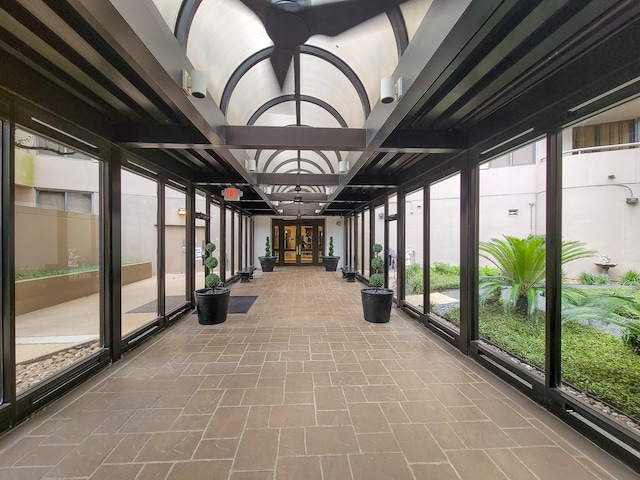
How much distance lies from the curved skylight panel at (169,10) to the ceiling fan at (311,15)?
19.4 inches

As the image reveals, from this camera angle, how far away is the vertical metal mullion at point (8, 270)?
1.89 metres

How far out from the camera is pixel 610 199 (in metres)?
3.12

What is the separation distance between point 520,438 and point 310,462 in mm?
1377

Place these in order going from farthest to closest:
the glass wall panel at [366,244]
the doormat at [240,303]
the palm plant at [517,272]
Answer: the glass wall panel at [366,244], the doormat at [240,303], the palm plant at [517,272]

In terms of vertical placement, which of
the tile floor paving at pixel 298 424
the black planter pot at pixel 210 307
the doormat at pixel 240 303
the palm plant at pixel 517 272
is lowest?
the doormat at pixel 240 303

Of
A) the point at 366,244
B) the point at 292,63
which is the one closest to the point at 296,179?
the point at 292,63

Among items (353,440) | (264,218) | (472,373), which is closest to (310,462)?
(353,440)

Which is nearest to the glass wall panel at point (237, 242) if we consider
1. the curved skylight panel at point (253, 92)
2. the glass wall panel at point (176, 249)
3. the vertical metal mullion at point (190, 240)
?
the glass wall panel at point (176, 249)

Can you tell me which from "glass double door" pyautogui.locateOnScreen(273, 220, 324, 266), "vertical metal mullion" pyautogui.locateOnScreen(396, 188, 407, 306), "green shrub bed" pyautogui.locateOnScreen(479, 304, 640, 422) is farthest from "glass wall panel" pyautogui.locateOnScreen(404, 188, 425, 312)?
"glass double door" pyautogui.locateOnScreen(273, 220, 324, 266)

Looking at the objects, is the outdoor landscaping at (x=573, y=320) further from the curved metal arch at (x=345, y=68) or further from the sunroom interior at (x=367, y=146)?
the curved metal arch at (x=345, y=68)

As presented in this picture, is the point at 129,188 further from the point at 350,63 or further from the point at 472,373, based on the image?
the point at 472,373

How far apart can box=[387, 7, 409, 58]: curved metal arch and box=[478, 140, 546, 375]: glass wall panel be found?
1.63 m

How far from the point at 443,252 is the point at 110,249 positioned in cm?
433

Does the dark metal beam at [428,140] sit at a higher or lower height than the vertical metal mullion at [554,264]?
higher
